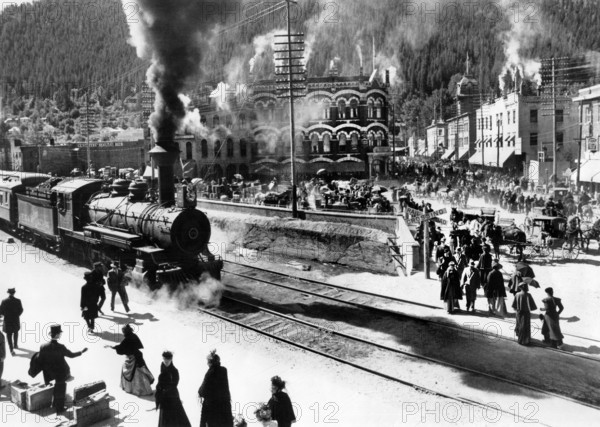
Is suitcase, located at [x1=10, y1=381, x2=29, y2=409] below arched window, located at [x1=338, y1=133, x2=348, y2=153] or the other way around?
below

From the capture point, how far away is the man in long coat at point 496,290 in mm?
14480

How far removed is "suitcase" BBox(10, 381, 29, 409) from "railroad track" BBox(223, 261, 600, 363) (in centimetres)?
981

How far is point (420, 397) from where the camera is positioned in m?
10.1

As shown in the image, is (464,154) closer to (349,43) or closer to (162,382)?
(349,43)

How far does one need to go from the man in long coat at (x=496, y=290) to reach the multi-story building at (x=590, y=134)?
19.8m

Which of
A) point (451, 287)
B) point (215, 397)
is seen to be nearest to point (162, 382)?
point (215, 397)

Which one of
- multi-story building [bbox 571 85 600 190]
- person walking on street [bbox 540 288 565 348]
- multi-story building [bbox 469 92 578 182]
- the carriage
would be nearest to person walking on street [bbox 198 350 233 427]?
person walking on street [bbox 540 288 565 348]

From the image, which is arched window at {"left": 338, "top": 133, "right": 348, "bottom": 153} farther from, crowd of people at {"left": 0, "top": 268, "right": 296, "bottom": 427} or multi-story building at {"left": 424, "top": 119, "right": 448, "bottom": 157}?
crowd of people at {"left": 0, "top": 268, "right": 296, "bottom": 427}

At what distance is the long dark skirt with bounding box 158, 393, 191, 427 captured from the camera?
782 cm

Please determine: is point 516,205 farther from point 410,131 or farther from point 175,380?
point 410,131

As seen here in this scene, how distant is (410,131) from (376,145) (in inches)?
2371

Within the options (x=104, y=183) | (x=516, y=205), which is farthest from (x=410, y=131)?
(x=104, y=183)

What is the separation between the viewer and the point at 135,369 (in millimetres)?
9492

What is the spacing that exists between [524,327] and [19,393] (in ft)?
35.1
